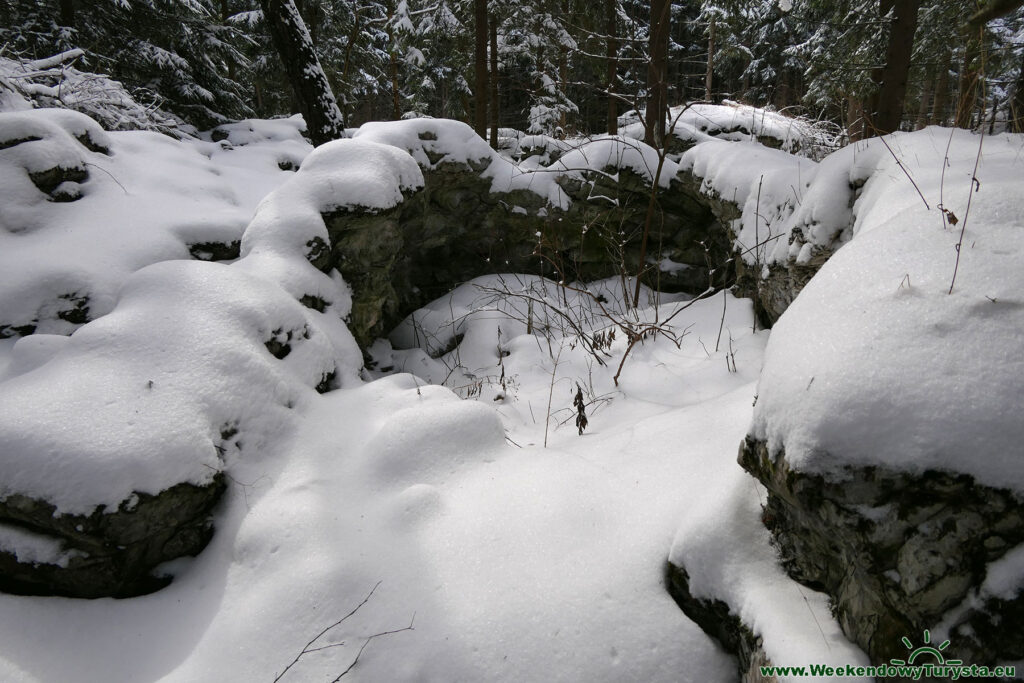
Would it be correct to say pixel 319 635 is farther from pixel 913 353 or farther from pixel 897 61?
pixel 897 61

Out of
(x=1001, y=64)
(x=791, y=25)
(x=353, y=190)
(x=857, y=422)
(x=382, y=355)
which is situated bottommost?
(x=382, y=355)

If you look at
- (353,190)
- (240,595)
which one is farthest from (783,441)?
(353,190)

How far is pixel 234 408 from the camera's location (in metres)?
2.79

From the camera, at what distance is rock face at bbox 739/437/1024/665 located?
1.26m

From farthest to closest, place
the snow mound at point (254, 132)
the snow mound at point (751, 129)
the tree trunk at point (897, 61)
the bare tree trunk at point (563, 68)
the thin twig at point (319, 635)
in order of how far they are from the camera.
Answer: the bare tree trunk at point (563, 68), the snow mound at point (254, 132), the snow mound at point (751, 129), the tree trunk at point (897, 61), the thin twig at point (319, 635)

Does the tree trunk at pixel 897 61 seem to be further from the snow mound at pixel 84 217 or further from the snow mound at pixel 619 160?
the snow mound at pixel 84 217

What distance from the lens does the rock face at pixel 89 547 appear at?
2184mm

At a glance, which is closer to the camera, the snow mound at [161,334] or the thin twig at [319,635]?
the thin twig at [319,635]

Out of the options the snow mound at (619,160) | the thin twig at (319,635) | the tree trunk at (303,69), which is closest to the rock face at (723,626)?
the thin twig at (319,635)

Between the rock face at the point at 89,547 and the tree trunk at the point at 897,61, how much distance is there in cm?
594

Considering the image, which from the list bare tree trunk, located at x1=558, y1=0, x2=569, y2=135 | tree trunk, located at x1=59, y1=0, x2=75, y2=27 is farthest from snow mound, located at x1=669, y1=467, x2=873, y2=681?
tree trunk, located at x1=59, y1=0, x2=75, y2=27

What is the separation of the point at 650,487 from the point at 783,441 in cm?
85

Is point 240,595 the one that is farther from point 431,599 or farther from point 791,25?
point 791,25

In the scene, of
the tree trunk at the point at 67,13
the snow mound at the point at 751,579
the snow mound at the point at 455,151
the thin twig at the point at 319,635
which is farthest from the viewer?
the tree trunk at the point at 67,13
